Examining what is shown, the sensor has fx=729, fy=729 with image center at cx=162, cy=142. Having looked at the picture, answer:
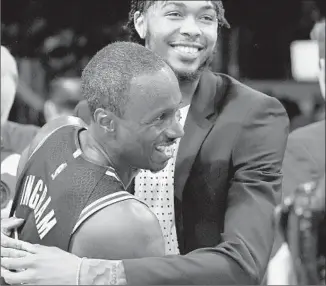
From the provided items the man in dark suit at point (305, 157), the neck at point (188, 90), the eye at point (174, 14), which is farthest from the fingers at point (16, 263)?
the man in dark suit at point (305, 157)

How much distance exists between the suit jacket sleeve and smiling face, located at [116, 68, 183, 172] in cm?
21

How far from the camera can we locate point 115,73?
1450 millimetres

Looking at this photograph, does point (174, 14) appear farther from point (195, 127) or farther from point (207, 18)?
point (195, 127)

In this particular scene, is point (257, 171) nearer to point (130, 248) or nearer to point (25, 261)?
point (130, 248)

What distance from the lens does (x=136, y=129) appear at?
144 cm

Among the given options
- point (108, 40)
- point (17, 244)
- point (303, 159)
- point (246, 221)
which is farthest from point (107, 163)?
point (108, 40)

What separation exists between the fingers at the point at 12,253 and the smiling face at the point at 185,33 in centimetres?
67

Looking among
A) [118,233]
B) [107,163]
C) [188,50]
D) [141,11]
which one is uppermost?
[141,11]

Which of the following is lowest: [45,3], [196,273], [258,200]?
[196,273]

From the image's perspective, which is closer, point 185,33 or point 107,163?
point 107,163

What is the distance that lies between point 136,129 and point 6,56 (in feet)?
4.20

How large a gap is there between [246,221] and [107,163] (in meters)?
0.42

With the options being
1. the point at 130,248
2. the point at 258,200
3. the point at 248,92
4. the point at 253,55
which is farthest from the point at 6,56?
the point at 253,55

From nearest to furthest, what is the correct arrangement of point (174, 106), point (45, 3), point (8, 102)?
point (174, 106) → point (8, 102) → point (45, 3)
